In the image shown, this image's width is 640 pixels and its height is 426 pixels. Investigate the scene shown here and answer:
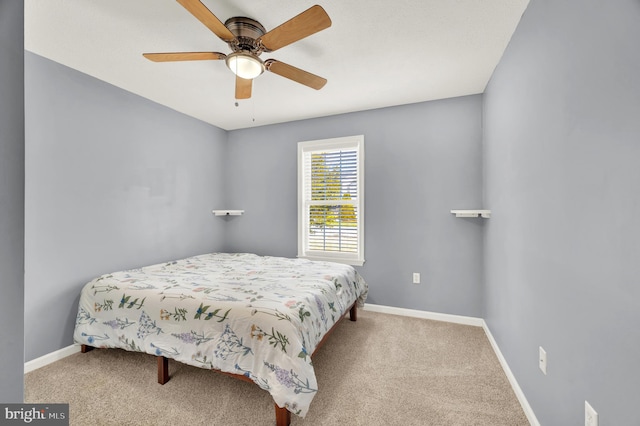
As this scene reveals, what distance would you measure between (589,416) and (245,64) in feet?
8.37

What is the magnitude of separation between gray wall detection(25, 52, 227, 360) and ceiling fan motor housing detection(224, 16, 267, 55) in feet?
5.88

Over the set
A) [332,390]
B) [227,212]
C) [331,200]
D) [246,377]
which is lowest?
[332,390]

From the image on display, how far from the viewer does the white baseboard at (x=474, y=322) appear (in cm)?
167

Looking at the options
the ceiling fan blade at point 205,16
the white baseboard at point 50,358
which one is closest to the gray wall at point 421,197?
the ceiling fan blade at point 205,16

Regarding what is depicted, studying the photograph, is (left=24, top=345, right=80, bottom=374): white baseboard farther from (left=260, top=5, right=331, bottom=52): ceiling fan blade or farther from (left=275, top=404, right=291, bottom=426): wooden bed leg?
(left=260, top=5, right=331, bottom=52): ceiling fan blade

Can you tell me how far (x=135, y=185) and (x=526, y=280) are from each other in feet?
12.2

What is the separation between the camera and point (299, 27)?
1481 mm

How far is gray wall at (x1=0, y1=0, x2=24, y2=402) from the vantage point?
Result: 29.6 inches

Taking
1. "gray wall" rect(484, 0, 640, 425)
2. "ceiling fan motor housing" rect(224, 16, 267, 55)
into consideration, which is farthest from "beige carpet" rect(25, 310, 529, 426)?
"ceiling fan motor housing" rect(224, 16, 267, 55)

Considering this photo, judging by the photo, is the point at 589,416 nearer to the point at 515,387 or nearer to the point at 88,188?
the point at 515,387

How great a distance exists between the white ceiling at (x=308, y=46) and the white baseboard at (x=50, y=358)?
2.54 meters

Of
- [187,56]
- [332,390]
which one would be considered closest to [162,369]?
[332,390]

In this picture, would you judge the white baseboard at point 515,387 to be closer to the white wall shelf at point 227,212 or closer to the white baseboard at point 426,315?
the white baseboard at point 426,315

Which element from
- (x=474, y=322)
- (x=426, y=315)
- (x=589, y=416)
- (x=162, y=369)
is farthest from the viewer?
(x=426, y=315)
